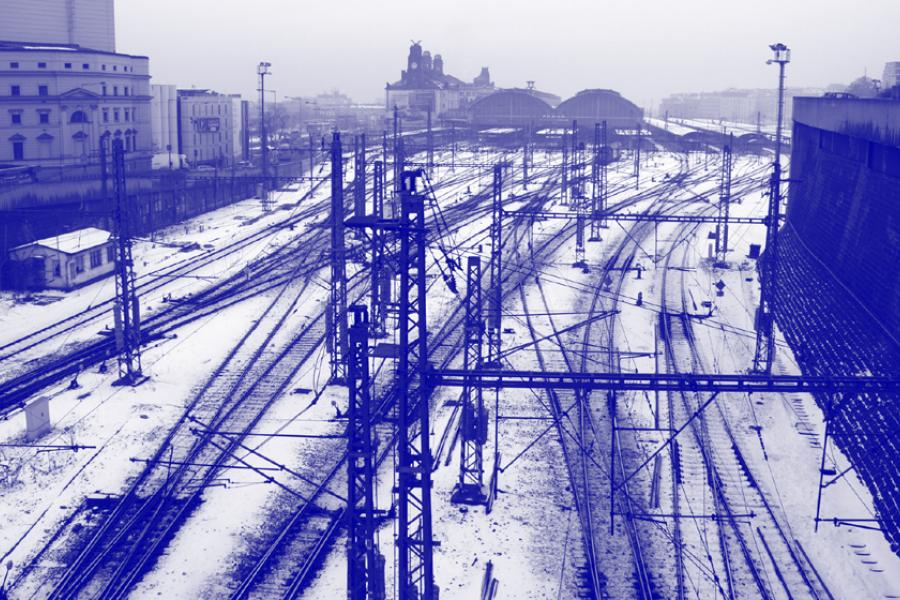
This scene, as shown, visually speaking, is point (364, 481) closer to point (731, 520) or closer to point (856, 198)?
point (731, 520)

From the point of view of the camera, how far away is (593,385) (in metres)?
9.77

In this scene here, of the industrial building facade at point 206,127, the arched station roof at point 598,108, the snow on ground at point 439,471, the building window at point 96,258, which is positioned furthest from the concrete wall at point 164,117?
the arched station roof at point 598,108

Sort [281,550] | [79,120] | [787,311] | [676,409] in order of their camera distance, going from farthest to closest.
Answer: [79,120] → [787,311] → [676,409] → [281,550]

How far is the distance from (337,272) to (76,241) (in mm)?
11206

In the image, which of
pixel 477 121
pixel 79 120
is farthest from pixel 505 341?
pixel 477 121

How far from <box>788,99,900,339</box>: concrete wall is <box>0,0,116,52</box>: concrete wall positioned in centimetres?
3497

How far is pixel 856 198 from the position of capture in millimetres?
17312

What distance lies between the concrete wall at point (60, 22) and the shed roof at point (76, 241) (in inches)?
882

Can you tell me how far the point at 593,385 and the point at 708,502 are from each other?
3.29 metres

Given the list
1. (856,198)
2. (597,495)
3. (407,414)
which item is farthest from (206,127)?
(407,414)

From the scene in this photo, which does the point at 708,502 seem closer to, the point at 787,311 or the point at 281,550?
the point at 281,550

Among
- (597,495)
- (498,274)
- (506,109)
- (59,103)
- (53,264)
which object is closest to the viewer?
(597,495)

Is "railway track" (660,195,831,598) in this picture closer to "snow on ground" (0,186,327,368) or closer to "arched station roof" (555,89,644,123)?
"snow on ground" (0,186,327,368)

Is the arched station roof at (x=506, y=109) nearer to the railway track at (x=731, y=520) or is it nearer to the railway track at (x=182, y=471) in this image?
the railway track at (x=182, y=471)
